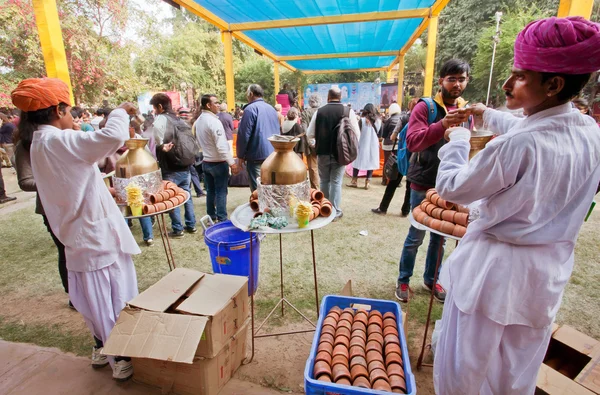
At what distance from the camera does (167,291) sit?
7.08 ft

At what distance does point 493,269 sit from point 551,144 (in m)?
0.53

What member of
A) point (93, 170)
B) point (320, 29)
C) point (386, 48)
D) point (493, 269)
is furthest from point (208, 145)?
point (386, 48)

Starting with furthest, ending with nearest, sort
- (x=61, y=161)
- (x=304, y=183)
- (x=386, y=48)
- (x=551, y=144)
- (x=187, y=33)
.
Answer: (x=187, y=33), (x=386, y=48), (x=304, y=183), (x=61, y=161), (x=551, y=144)

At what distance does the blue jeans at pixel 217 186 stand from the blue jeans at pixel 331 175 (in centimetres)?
140

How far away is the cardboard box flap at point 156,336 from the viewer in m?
1.72

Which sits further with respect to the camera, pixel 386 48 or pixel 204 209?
pixel 386 48

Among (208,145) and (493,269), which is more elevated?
(208,145)

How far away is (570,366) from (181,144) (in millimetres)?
4279

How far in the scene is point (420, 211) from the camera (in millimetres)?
2123

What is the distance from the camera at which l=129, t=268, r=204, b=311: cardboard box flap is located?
78.6 inches

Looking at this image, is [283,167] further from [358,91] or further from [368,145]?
[358,91]

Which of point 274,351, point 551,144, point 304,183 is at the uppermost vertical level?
point 551,144

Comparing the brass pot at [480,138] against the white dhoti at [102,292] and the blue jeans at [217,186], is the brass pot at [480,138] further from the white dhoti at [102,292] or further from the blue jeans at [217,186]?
the blue jeans at [217,186]

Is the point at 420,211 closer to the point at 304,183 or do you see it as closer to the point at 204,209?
the point at 304,183
